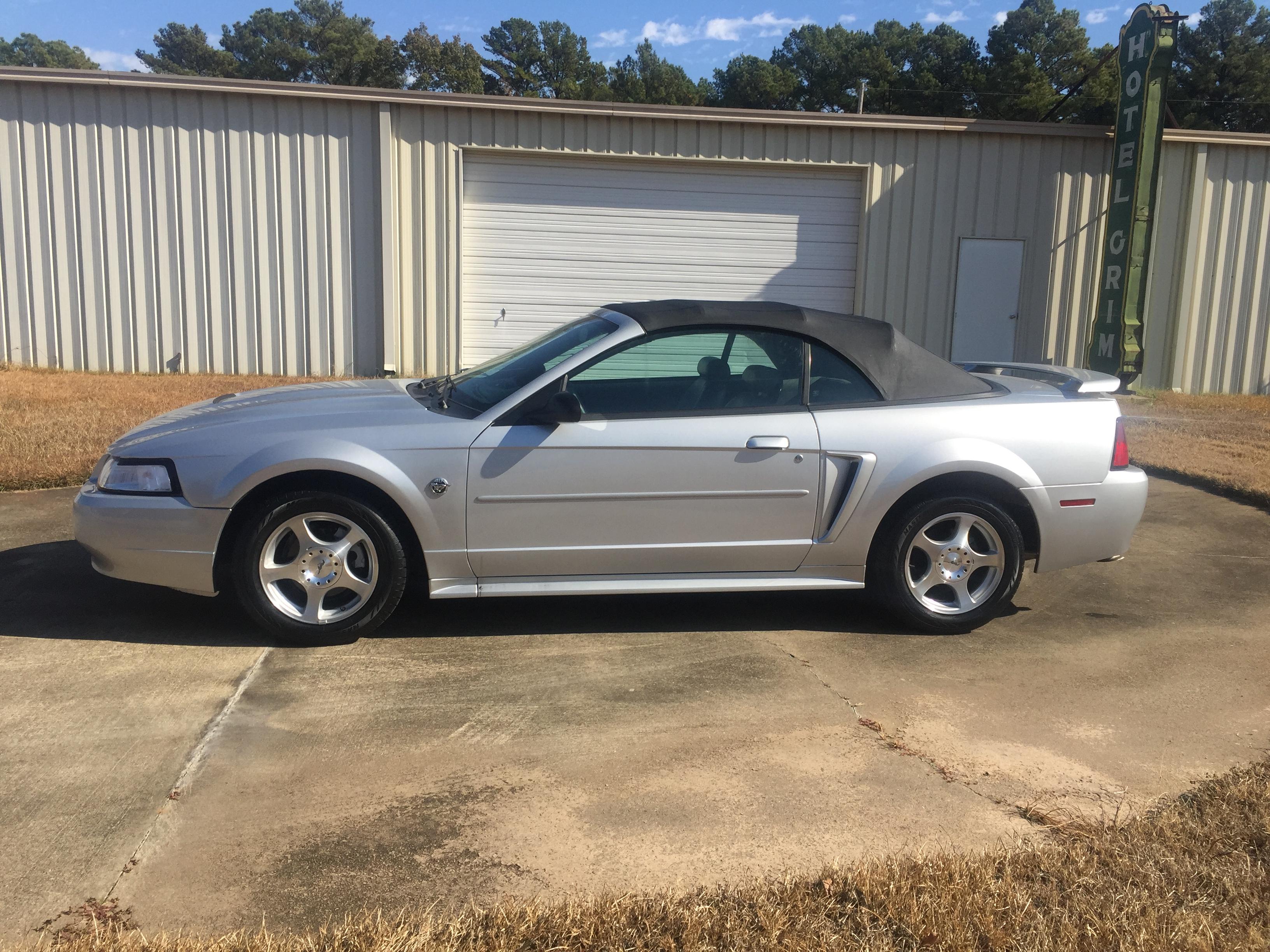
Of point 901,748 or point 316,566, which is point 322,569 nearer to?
point 316,566

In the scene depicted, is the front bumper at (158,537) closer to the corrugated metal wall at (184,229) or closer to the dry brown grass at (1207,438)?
the dry brown grass at (1207,438)

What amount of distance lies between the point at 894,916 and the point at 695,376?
270 centimetres

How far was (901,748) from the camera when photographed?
3.55 metres

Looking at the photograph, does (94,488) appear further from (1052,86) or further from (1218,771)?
(1052,86)

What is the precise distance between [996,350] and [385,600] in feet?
39.0

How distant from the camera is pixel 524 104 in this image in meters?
12.7

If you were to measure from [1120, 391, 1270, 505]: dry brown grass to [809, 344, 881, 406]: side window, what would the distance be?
439 cm

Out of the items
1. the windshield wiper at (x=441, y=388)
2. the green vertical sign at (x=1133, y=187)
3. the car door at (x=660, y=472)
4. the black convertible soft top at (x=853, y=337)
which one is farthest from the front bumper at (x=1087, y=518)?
the green vertical sign at (x=1133, y=187)

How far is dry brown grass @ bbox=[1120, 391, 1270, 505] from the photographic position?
820 cm

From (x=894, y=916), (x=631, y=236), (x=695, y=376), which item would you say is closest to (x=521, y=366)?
(x=695, y=376)

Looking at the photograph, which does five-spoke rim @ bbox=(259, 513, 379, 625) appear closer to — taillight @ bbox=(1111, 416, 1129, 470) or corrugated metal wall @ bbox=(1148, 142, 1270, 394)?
taillight @ bbox=(1111, 416, 1129, 470)

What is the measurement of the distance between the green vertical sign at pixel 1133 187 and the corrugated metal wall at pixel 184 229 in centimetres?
949

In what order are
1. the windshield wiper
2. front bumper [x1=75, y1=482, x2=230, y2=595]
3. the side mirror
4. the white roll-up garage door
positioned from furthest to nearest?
the white roll-up garage door, the windshield wiper, the side mirror, front bumper [x1=75, y1=482, x2=230, y2=595]

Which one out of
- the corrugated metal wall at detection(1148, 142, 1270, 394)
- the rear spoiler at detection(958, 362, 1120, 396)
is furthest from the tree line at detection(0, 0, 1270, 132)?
the rear spoiler at detection(958, 362, 1120, 396)
